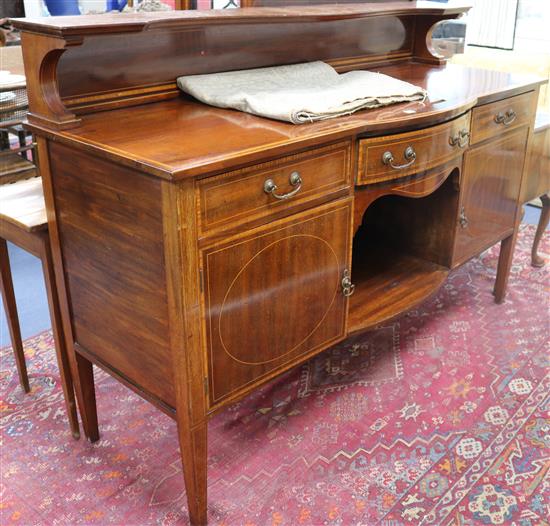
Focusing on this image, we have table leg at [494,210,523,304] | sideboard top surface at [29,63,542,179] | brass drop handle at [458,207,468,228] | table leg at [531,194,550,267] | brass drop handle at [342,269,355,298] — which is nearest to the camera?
sideboard top surface at [29,63,542,179]

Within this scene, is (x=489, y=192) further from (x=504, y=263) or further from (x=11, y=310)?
(x=11, y=310)

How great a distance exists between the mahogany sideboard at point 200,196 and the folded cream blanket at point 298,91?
0.12ft

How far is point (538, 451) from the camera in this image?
76.8 inches

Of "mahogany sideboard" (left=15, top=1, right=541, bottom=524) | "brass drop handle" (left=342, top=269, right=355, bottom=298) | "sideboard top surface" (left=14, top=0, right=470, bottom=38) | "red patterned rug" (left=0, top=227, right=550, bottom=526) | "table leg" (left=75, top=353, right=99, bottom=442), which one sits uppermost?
"sideboard top surface" (left=14, top=0, right=470, bottom=38)

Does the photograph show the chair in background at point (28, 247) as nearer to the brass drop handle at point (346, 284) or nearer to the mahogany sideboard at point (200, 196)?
the mahogany sideboard at point (200, 196)

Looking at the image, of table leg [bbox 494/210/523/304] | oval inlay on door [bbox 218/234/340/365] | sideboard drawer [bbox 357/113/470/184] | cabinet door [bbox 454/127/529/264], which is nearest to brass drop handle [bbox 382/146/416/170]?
sideboard drawer [bbox 357/113/470/184]

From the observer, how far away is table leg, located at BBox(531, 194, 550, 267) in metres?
2.96

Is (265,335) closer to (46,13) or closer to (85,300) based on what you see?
(85,300)

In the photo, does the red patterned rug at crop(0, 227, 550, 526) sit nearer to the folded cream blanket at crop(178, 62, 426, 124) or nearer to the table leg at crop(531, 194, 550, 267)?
the table leg at crop(531, 194, 550, 267)

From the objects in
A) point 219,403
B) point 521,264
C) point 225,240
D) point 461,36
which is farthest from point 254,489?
point 461,36

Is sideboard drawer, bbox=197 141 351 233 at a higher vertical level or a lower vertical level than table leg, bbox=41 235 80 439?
higher

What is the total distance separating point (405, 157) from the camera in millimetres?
1823

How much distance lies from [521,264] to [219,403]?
1999 mm

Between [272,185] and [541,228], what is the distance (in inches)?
76.4
